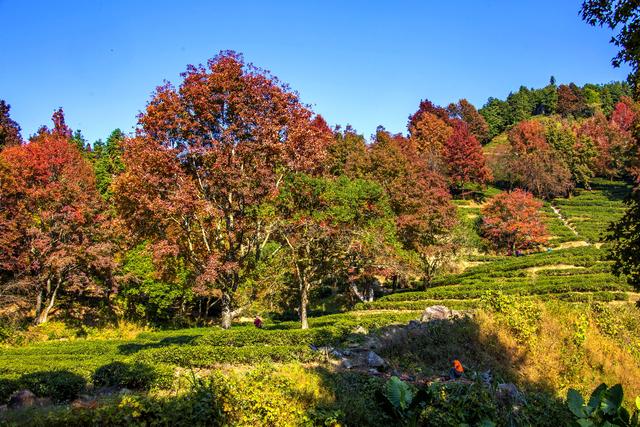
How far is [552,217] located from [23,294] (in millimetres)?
53460

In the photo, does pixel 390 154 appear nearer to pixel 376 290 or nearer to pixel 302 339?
pixel 376 290

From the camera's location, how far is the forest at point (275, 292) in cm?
704

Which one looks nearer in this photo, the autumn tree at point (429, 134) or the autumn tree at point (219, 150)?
the autumn tree at point (219, 150)

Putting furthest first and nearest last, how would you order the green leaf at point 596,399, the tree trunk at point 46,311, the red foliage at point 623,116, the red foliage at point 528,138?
the red foliage at point 623,116 → the red foliage at point 528,138 → the tree trunk at point 46,311 → the green leaf at point 596,399

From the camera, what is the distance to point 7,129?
48844 mm

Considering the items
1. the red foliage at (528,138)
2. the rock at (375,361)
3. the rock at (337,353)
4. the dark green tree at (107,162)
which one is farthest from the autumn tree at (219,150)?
the red foliage at (528,138)

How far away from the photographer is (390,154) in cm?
4966

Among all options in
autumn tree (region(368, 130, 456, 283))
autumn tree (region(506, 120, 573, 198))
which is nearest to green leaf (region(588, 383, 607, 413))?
autumn tree (region(368, 130, 456, 283))

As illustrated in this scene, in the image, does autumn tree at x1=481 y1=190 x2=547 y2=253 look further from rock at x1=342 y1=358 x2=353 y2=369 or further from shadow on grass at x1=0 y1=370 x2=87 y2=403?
shadow on grass at x1=0 y1=370 x2=87 y2=403

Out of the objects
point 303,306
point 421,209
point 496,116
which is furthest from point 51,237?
point 496,116

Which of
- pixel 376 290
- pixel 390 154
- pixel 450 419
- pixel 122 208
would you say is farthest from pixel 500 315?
pixel 390 154

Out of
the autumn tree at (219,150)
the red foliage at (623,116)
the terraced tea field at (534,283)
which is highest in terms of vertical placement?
the red foliage at (623,116)

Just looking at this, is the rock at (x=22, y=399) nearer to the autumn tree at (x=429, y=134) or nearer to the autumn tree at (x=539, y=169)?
the autumn tree at (x=429, y=134)

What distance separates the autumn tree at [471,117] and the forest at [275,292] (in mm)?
49824
